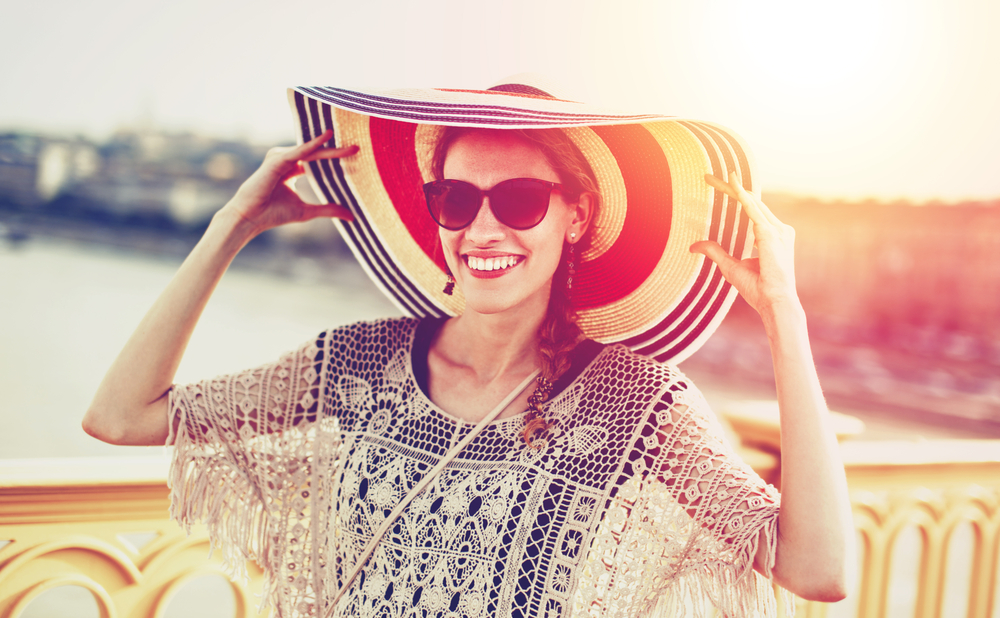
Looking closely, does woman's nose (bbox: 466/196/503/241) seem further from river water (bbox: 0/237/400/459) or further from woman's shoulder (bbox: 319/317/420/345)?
river water (bbox: 0/237/400/459)

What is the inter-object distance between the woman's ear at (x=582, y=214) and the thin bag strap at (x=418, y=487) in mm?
374

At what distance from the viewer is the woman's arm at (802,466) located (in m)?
1.11

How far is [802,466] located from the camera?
1143 millimetres

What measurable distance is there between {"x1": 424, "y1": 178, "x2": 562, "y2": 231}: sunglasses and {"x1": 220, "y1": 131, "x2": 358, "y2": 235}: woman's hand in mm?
423

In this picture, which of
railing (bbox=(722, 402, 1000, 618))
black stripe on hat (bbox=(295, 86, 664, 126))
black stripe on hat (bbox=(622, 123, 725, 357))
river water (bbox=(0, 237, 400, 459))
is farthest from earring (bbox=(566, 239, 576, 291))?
river water (bbox=(0, 237, 400, 459))

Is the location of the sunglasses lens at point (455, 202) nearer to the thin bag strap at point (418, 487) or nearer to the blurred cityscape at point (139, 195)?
the thin bag strap at point (418, 487)

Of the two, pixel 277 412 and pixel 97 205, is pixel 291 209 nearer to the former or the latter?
pixel 277 412

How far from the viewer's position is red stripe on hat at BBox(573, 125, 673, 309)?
1.57 meters

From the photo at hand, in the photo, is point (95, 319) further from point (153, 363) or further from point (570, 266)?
point (570, 266)

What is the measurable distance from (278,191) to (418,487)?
2.63ft

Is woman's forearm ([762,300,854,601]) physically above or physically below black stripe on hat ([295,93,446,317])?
below

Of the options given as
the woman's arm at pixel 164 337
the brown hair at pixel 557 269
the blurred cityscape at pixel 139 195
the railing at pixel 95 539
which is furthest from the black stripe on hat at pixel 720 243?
the blurred cityscape at pixel 139 195

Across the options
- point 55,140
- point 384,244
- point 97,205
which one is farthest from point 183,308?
point 97,205

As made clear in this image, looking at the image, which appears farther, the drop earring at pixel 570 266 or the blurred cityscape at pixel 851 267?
the blurred cityscape at pixel 851 267
